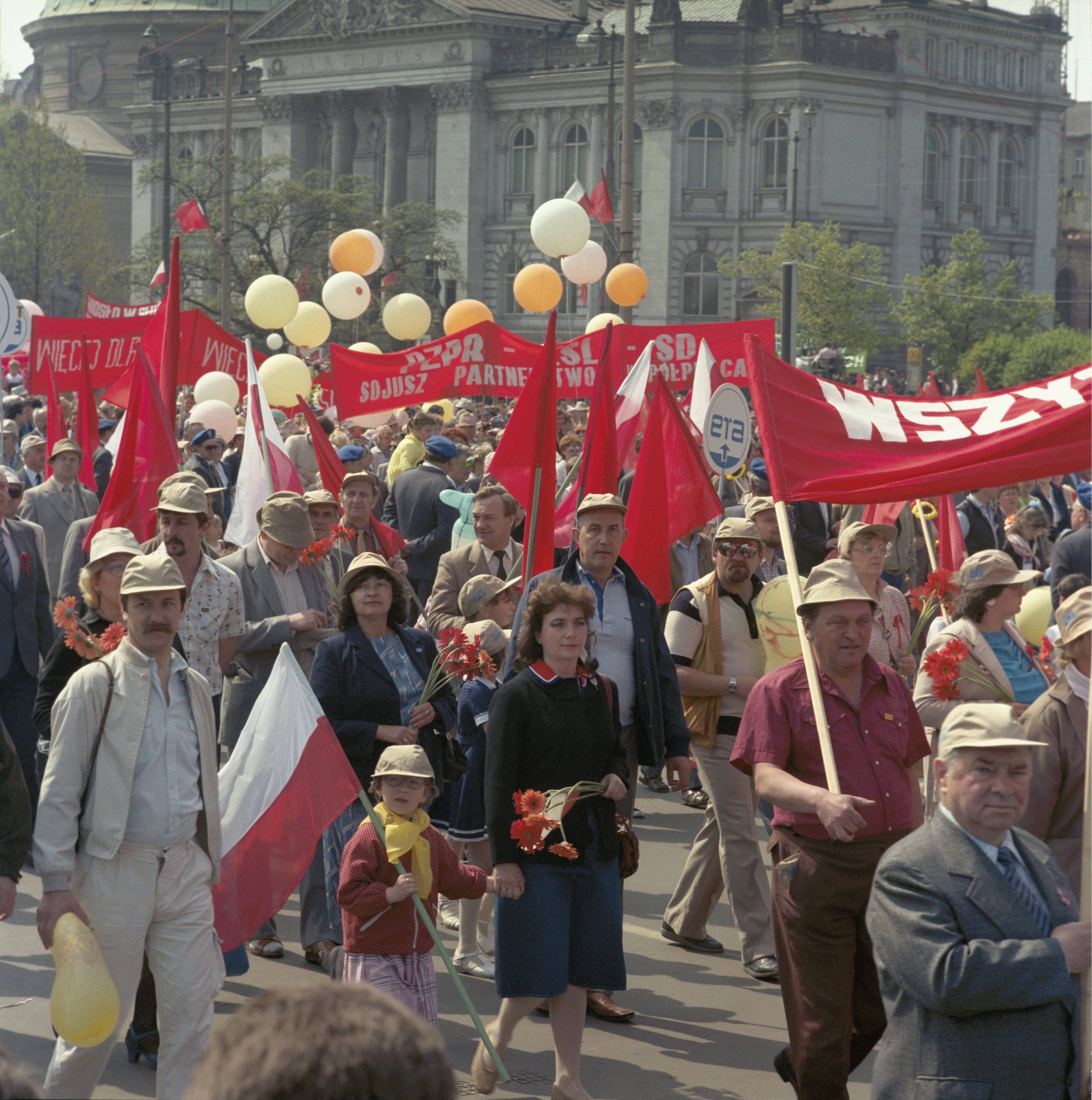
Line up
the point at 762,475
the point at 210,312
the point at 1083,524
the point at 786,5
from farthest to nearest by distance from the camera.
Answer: the point at 786,5
the point at 210,312
the point at 1083,524
the point at 762,475

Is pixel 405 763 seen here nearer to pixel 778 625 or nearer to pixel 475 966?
pixel 475 966

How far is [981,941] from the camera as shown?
3402 millimetres

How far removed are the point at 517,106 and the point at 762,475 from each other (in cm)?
5750

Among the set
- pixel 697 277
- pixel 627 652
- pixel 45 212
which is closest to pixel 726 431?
pixel 627 652

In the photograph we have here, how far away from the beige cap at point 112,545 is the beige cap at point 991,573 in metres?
2.79

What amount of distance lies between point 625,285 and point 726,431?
→ 33.5 ft

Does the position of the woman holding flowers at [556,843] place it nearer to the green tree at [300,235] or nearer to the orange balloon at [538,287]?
the orange balloon at [538,287]

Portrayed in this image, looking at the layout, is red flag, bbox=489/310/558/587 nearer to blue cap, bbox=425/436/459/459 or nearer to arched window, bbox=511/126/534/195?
blue cap, bbox=425/436/459/459

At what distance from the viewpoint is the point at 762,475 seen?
11.6 metres

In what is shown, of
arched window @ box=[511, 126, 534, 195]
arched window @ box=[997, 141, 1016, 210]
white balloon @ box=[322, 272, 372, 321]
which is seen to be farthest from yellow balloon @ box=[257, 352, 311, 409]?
arched window @ box=[997, 141, 1016, 210]

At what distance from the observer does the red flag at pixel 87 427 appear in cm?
1212

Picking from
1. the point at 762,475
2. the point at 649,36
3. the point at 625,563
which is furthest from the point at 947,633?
the point at 649,36

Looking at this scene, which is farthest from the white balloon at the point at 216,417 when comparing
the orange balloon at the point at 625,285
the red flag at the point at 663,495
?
the red flag at the point at 663,495

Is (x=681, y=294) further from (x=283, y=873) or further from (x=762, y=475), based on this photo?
(x=283, y=873)
